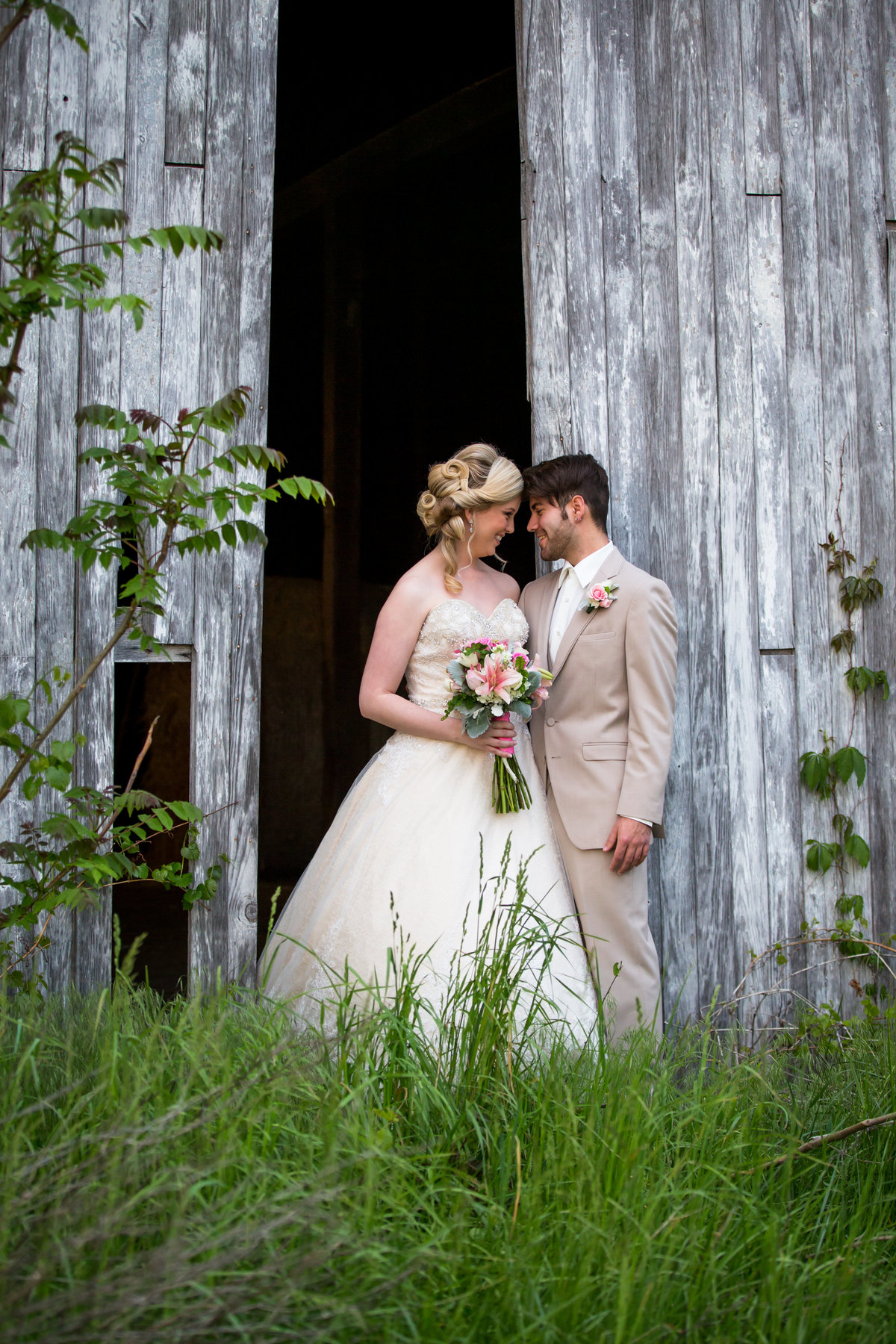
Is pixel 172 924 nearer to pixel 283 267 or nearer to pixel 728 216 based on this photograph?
pixel 728 216

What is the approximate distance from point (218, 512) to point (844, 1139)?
198 centimetres

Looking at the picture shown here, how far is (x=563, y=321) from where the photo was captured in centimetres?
340

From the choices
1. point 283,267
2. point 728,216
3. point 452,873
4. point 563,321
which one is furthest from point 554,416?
point 283,267

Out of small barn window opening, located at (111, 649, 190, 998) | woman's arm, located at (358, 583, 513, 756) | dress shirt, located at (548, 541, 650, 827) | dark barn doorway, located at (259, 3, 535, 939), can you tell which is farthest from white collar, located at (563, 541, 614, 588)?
small barn window opening, located at (111, 649, 190, 998)

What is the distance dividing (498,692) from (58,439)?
1567 mm

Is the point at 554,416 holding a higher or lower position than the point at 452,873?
higher

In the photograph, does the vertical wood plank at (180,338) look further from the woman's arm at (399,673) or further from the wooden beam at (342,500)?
the wooden beam at (342,500)

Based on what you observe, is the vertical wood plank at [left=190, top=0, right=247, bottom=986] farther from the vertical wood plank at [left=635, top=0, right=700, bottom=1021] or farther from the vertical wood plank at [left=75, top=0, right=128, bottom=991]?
the vertical wood plank at [left=635, top=0, right=700, bottom=1021]

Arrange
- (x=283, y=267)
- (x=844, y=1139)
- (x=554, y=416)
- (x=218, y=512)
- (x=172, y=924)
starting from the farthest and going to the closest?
(x=283, y=267) → (x=172, y=924) → (x=554, y=416) → (x=844, y=1139) → (x=218, y=512)

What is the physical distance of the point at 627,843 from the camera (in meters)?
2.89

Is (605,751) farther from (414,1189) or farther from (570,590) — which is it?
(414,1189)

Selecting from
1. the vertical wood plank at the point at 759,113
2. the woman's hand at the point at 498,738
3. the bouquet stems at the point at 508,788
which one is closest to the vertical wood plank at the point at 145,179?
the woman's hand at the point at 498,738

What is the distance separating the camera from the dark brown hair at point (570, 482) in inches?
123

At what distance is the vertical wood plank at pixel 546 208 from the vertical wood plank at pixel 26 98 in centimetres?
154
